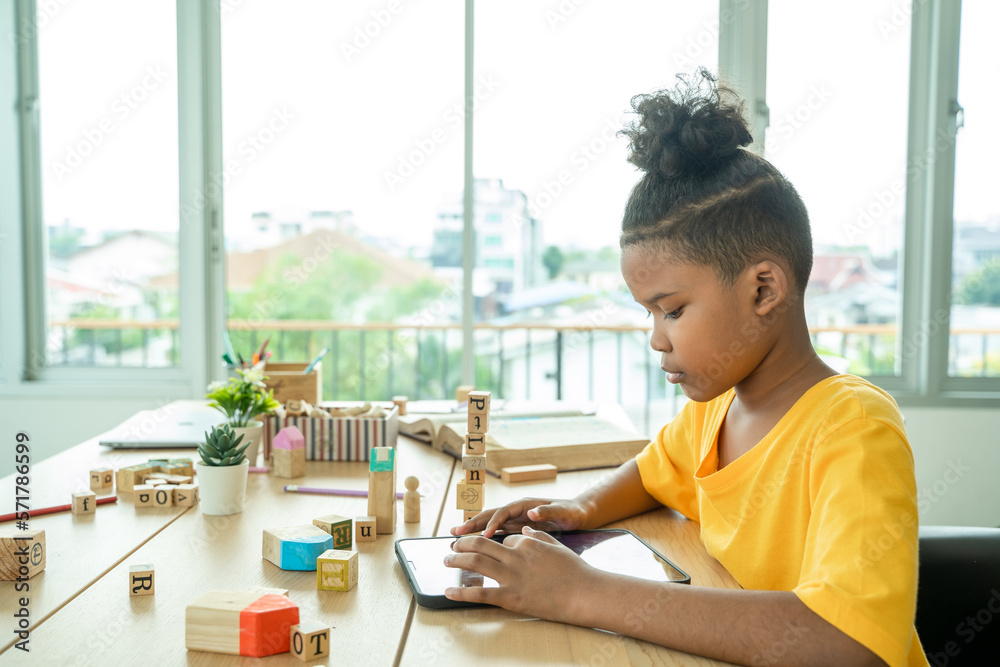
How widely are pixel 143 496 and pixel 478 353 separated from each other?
1.83 m

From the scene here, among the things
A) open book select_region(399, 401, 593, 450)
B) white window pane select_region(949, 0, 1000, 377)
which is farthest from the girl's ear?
white window pane select_region(949, 0, 1000, 377)

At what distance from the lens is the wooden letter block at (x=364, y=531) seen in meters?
0.96

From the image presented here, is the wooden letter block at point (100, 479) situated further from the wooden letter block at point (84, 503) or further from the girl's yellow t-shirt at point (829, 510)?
the girl's yellow t-shirt at point (829, 510)

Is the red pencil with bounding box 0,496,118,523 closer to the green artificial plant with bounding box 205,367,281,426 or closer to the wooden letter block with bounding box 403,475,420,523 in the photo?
the green artificial plant with bounding box 205,367,281,426

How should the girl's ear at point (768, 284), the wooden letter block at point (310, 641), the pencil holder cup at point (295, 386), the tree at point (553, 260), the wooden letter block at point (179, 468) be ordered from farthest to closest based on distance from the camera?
the tree at point (553, 260) → the pencil holder cup at point (295, 386) → the wooden letter block at point (179, 468) → the girl's ear at point (768, 284) → the wooden letter block at point (310, 641)

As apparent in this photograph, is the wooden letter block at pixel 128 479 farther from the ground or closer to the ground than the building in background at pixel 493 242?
closer to the ground

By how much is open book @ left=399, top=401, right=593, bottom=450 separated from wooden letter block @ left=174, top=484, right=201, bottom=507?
52 centimetres

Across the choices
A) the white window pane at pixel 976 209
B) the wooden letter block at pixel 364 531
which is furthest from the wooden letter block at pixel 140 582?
the white window pane at pixel 976 209

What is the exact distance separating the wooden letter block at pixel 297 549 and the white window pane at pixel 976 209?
271cm

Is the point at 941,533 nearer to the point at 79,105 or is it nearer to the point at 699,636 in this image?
the point at 699,636

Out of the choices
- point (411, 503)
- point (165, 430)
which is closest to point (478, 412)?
point (411, 503)

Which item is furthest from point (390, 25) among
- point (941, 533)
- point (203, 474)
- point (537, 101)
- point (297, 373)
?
point (941, 533)

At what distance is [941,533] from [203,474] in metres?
1.03

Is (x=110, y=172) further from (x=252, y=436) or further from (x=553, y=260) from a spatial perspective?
(x=252, y=436)
